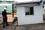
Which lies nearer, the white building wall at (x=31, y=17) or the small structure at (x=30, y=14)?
the small structure at (x=30, y=14)

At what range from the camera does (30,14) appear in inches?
559

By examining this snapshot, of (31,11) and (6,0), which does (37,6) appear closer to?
(31,11)

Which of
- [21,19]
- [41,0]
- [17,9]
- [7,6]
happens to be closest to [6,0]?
[7,6]

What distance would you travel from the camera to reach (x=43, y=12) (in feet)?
46.9

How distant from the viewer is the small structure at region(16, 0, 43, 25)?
14.0 m

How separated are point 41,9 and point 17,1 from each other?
116 inches

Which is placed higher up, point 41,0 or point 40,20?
point 41,0

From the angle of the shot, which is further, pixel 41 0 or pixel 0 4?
pixel 0 4

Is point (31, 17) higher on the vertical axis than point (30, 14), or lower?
lower

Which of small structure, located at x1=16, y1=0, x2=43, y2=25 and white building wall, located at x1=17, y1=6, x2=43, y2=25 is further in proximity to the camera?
white building wall, located at x1=17, y1=6, x2=43, y2=25

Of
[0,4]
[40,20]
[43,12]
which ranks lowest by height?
[40,20]

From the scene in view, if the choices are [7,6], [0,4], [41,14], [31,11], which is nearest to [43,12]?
[41,14]

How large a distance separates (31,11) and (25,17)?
99 cm

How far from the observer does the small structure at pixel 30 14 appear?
45.8ft
